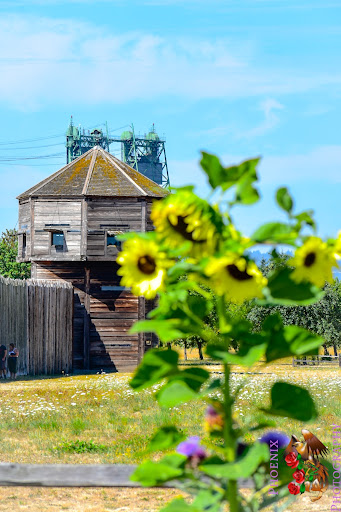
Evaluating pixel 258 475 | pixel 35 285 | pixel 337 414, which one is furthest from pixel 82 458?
pixel 35 285

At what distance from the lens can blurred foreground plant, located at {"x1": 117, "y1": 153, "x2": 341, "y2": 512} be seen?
2.30 m

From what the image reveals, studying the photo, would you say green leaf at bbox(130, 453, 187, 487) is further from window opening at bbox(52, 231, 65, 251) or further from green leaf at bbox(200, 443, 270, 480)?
window opening at bbox(52, 231, 65, 251)

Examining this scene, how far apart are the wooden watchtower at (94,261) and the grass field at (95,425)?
33.3 feet

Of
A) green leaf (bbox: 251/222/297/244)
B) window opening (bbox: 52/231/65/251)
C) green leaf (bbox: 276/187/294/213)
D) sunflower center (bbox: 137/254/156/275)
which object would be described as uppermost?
window opening (bbox: 52/231/65/251)

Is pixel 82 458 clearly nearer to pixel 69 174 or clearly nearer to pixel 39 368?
pixel 39 368

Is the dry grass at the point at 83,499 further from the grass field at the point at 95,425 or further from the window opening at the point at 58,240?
the window opening at the point at 58,240

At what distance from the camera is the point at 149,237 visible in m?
2.50

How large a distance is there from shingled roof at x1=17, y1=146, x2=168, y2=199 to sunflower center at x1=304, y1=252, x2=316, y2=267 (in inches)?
1110

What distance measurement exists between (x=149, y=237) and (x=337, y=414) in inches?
496

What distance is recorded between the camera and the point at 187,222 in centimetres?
245

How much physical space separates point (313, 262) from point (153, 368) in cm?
72

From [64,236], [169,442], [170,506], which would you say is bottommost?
[170,506]

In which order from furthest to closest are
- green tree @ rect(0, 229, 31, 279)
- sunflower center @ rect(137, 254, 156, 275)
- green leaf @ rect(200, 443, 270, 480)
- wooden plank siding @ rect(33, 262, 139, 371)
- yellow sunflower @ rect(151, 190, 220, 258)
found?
green tree @ rect(0, 229, 31, 279), wooden plank siding @ rect(33, 262, 139, 371), sunflower center @ rect(137, 254, 156, 275), yellow sunflower @ rect(151, 190, 220, 258), green leaf @ rect(200, 443, 270, 480)

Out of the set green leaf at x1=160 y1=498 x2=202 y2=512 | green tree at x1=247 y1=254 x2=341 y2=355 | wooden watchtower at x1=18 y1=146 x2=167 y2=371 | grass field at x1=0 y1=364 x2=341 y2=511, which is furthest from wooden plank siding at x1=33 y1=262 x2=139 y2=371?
green leaf at x1=160 y1=498 x2=202 y2=512
